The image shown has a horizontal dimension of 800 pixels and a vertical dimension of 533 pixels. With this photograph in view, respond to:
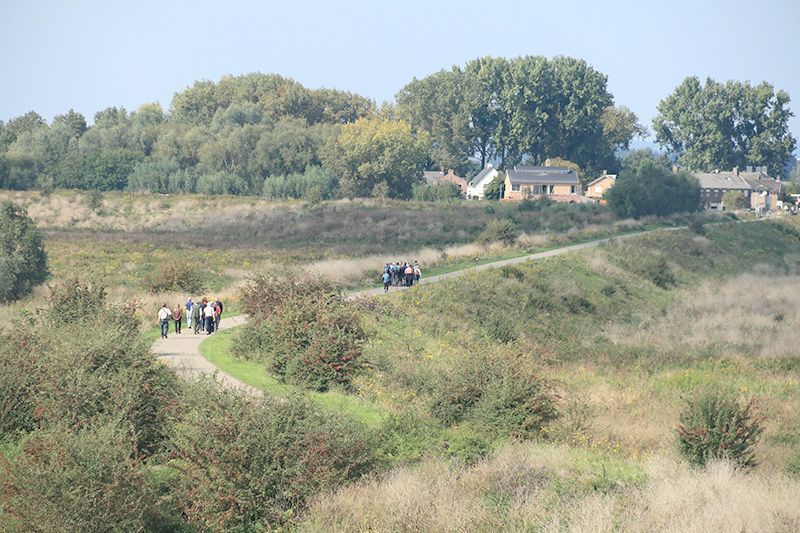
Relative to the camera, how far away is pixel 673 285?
184 ft

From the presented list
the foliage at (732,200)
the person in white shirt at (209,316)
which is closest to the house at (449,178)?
the foliage at (732,200)

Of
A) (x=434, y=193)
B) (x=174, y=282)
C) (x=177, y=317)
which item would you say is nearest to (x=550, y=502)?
(x=177, y=317)

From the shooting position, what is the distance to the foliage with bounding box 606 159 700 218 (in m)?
80.5

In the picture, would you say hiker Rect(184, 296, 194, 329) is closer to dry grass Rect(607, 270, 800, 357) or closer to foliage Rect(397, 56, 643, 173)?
dry grass Rect(607, 270, 800, 357)

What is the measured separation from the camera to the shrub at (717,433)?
19.1m

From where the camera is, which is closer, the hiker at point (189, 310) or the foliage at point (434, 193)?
the hiker at point (189, 310)

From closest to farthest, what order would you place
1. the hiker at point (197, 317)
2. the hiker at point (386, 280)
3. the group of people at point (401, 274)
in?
1. the hiker at point (197, 317)
2. the hiker at point (386, 280)
3. the group of people at point (401, 274)

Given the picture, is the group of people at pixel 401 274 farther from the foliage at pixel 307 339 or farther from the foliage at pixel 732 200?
the foliage at pixel 732 200

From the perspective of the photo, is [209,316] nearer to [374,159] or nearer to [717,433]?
[717,433]

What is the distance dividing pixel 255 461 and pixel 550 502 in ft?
14.4

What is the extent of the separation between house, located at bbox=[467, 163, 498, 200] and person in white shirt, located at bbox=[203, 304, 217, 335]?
8653 cm

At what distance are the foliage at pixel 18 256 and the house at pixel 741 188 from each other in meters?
81.0

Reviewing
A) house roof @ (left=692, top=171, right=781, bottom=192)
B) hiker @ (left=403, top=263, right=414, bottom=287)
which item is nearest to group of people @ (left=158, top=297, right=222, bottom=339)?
hiker @ (left=403, top=263, right=414, bottom=287)

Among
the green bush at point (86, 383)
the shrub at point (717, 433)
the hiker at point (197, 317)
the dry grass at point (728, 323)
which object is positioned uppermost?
the green bush at point (86, 383)
